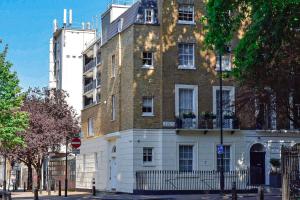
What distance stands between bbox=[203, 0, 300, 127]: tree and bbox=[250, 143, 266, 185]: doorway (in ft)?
46.9

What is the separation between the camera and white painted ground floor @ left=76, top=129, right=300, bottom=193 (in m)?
42.7

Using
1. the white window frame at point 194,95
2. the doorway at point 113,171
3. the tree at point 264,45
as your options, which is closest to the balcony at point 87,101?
the doorway at point 113,171

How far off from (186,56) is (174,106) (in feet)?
12.3

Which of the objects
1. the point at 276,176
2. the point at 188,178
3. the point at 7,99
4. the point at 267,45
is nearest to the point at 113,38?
the point at 7,99

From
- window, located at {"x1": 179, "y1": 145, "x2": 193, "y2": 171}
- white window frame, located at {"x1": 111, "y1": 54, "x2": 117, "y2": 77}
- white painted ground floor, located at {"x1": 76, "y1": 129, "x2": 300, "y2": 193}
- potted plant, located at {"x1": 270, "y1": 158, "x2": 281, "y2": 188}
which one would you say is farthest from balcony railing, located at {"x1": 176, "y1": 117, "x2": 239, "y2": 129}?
white window frame, located at {"x1": 111, "y1": 54, "x2": 117, "y2": 77}

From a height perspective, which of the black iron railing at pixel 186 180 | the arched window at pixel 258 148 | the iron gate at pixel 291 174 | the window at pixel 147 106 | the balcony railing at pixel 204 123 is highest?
the window at pixel 147 106

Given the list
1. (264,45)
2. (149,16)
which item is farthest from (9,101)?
(264,45)

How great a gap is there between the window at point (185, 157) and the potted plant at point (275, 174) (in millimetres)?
5757

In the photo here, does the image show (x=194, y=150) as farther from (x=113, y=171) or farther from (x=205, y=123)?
(x=113, y=171)

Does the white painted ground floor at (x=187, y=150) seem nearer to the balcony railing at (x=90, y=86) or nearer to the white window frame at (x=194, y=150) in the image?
the white window frame at (x=194, y=150)

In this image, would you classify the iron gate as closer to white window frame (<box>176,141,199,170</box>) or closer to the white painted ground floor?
the white painted ground floor

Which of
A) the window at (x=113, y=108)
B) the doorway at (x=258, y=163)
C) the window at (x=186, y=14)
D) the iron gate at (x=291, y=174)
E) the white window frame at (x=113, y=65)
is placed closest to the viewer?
the iron gate at (x=291, y=174)

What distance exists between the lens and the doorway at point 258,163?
44.8 metres

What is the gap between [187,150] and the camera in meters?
43.6
